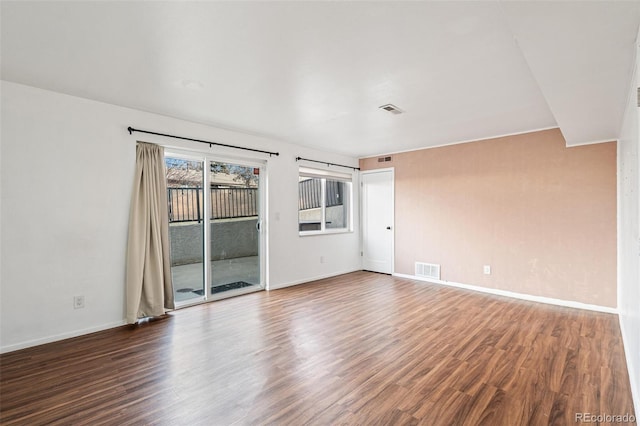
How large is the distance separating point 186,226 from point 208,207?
1.28 ft

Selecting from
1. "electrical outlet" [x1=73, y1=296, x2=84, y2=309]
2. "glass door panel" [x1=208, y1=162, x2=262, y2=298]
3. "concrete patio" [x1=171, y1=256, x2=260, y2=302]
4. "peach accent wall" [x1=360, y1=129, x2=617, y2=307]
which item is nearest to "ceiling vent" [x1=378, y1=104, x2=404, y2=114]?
"peach accent wall" [x1=360, y1=129, x2=617, y2=307]

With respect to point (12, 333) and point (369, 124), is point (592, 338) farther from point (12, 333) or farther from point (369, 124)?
point (12, 333)

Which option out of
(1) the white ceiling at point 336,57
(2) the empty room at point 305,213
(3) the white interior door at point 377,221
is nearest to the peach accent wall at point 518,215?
(2) the empty room at point 305,213

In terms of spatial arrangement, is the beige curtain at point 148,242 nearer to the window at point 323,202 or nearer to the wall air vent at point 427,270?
the window at point 323,202

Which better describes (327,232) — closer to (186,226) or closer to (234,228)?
(234,228)

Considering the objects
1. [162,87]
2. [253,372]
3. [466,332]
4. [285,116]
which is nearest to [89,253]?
[162,87]

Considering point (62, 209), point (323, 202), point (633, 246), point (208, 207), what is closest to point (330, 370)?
point (633, 246)

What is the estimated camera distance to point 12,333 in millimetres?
2826

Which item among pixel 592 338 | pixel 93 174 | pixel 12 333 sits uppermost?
pixel 93 174

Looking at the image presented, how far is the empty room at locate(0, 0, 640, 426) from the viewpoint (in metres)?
1.94

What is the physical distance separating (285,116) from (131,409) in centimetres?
319

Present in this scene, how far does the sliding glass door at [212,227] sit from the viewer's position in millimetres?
4156

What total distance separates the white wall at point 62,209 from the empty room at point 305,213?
0.02 meters

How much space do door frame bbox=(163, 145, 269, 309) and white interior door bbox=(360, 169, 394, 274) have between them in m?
2.47
